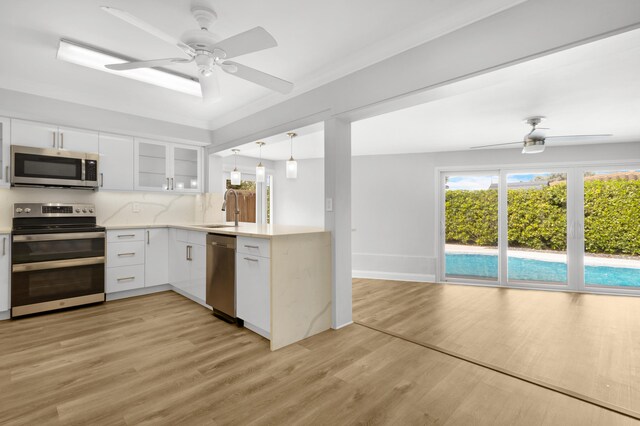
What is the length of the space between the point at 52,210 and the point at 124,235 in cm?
76

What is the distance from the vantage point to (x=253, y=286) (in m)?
2.69

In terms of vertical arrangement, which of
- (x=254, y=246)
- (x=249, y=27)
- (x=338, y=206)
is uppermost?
(x=249, y=27)

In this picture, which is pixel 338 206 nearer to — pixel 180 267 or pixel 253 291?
pixel 253 291

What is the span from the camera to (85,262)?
346 cm

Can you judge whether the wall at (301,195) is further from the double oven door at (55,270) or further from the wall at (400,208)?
the double oven door at (55,270)

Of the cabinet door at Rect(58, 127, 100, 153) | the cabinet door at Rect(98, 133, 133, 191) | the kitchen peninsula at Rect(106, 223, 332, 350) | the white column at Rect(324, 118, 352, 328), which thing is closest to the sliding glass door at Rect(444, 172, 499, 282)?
the white column at Rect(324, 118, 352, 328)

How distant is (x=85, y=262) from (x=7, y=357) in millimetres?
A: 1304

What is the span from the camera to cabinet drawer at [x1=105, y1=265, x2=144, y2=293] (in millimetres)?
3686

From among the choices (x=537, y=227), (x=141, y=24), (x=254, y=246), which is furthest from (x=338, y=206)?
(x=537, y=227)

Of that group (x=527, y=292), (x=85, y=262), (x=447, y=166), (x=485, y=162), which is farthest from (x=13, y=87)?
(x=527, y=292)

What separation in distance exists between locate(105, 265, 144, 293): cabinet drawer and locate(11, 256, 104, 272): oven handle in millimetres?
211

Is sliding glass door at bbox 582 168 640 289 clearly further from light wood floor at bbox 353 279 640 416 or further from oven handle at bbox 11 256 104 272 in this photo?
oven handle at bbox 11 256 104 272

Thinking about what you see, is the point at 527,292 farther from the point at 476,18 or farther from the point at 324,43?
the point at 324,43

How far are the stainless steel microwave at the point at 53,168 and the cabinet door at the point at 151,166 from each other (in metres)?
0.48
